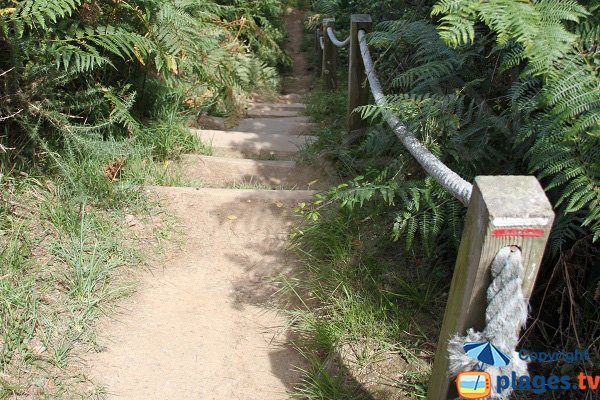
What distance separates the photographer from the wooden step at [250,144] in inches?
208

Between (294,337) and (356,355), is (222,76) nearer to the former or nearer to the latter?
(294,337)

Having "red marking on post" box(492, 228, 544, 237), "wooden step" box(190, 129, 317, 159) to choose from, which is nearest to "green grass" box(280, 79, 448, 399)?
"red marking on post" box(492, 228, 544, 237)

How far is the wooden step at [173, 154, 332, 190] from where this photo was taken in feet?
15.3

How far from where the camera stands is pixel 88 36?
12.0 ft

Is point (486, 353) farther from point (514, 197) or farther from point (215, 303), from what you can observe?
point (215, 303)

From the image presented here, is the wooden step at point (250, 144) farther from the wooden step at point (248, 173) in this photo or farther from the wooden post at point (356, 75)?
the wooden post at point (356, 75)

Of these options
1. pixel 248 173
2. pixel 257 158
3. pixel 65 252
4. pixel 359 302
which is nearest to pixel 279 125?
pixel 257 158

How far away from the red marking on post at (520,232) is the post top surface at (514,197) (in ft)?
0.13

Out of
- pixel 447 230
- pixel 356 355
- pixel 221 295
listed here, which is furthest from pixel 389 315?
pixel 221 295

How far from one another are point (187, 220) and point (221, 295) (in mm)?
724

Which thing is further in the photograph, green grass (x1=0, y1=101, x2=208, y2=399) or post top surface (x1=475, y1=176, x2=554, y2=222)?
green grass (x1=0, y1=101, x2=208, y2=399)

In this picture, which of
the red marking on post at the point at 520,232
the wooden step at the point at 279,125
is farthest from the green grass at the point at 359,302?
the wooden step at the point at 279,125

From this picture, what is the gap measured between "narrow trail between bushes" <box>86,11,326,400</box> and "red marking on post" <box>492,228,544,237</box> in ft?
5.28

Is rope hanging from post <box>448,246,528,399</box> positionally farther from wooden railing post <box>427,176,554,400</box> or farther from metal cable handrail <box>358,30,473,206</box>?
metal cable handrail <box>358,30,473,206</box>
